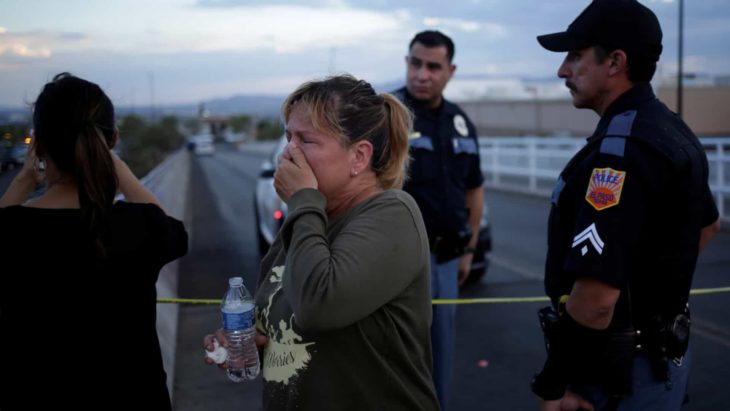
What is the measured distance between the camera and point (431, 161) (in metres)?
4.15

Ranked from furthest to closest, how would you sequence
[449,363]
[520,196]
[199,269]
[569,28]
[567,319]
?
1. [520,196]
2. [199,269]
3. [449,363]
4. [569,28]
5. [567,319]

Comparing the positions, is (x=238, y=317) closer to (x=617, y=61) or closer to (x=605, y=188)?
(x=605, y=188)

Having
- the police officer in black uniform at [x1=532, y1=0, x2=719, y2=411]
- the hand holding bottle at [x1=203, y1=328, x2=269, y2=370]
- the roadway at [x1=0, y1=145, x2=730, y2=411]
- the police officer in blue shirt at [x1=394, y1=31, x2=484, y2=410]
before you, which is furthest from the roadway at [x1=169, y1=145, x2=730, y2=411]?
the hand holding bottle at [x1=203, y1=328, x2=269, y2=370]

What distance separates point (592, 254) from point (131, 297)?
4.74 feet

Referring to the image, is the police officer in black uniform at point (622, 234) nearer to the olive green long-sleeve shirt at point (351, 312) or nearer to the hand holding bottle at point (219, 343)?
the olive green long-sleeve shirt at point (351, 312)

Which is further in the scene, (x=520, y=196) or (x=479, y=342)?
(x=520, y=196)

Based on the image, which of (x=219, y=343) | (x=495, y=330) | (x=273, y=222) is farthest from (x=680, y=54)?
(x=219, y=343)

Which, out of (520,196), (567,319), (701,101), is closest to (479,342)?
(567,319)

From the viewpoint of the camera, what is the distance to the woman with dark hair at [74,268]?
6.93ft

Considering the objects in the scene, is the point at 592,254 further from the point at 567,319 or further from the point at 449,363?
the point at 449,363

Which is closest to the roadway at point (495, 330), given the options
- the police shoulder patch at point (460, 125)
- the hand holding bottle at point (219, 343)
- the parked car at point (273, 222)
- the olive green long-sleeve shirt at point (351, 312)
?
the parked car at point (273, 222)

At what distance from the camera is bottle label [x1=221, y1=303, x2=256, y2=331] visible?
2141mm

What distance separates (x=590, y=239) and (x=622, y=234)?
92 mm

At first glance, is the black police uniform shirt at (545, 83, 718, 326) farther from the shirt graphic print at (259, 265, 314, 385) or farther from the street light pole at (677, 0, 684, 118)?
the street light pole at (677, 0, 684, 118)
